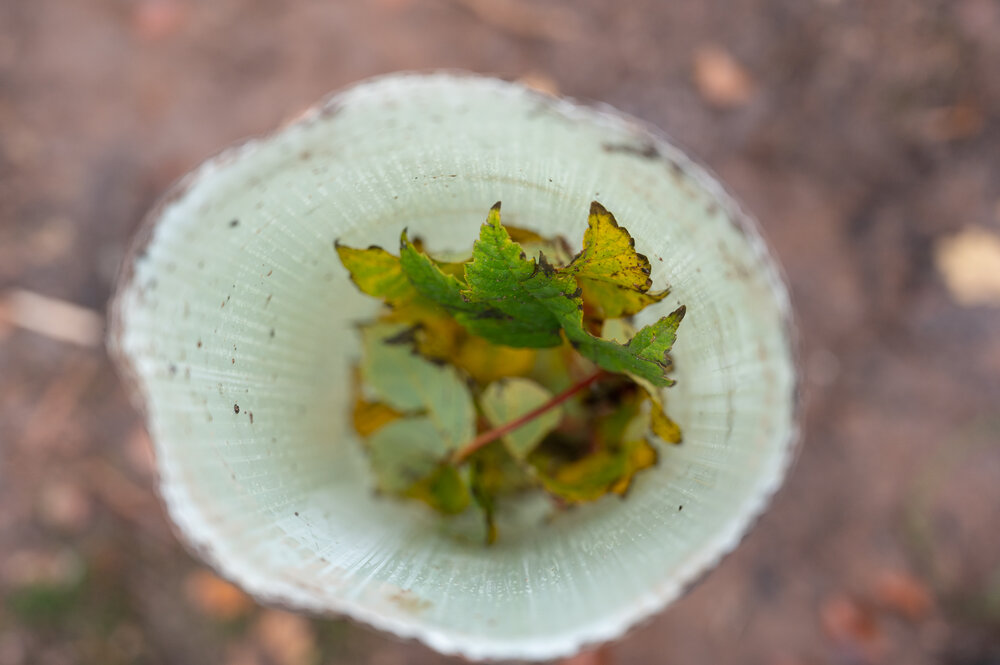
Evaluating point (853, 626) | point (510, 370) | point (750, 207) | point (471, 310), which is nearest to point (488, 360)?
point (510, 370)

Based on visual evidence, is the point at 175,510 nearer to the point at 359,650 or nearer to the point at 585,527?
the point at 585,527

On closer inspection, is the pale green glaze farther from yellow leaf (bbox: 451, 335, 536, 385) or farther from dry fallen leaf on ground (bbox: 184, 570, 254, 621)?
dry fallen leaf on ground (bbox: 184, 570, 254, 621)

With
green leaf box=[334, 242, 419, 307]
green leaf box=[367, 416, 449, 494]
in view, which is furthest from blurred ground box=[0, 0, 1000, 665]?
green leaf box=[334, 242, 419, 307]

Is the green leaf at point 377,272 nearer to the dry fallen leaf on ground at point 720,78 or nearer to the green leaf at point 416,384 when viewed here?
the green leaf at point 416,384

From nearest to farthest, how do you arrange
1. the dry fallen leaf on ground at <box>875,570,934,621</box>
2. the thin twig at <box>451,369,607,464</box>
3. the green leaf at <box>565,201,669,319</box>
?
the green leaf at <box>565,201,669,319</box> < the thin twig at <box>451,369,607,464</box> < the dry fallen leaf on ground at <box>875,570,934,621</box>

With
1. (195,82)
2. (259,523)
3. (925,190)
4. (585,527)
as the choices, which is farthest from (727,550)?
(195,82)

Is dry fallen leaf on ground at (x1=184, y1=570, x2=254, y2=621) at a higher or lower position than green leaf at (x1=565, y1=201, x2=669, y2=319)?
lower

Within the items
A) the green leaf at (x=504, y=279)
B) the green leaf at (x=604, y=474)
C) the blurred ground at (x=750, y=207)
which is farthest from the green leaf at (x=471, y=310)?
the blurred ground at (x=750, y=207)

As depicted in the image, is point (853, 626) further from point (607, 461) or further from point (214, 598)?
point (214, 598)
